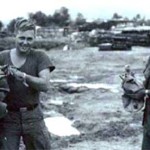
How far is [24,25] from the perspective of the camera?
4.69m

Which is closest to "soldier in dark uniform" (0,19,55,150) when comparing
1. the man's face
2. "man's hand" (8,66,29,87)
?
the man's face

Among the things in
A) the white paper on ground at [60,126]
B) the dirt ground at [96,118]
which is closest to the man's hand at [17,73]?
the dirt ground at [96,118]

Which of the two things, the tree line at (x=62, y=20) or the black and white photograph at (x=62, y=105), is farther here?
the tree line at (x=62, y=20)

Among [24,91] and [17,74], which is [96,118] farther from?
[17,74]

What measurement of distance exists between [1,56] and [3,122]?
573mm

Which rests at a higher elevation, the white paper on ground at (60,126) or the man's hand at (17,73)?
the man's hand at (17,73)

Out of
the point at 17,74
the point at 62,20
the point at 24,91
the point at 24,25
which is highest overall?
the point at 24,25

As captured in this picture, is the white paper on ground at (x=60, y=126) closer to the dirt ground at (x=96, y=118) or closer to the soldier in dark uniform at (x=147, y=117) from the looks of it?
the dirt ground at (x=96, y=118)

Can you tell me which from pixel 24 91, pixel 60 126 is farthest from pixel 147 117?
pixel 60 126

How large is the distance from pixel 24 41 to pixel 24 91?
0.43m

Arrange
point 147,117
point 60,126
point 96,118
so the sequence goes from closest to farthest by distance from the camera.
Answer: point 147,117
point 60,126
point 96,118

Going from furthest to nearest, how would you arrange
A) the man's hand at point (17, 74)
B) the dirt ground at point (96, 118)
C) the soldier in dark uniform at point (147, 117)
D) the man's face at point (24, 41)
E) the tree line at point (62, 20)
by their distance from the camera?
the tree line at point (62, 20) → the dirt ground at point (96, 118) → the soldier in dark uniform at point (147, 117) → the man's face at point (24, 41) → the man's hand at point (17, 74)

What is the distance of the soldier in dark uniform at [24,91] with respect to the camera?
464 centimetres

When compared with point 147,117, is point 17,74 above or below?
above
